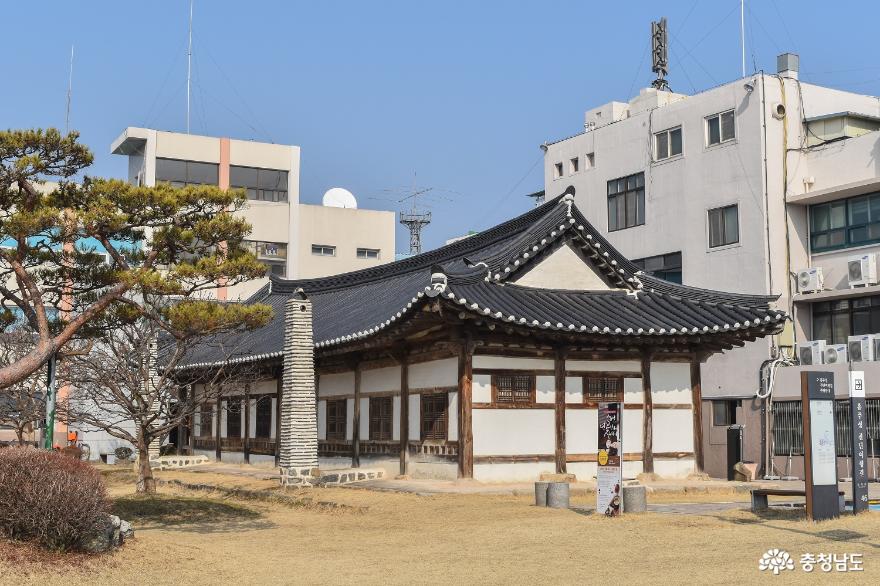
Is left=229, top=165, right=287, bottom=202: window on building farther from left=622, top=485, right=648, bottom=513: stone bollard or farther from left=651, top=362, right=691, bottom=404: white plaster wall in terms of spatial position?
left=622, top=485, right=648, bottom=513: stone bollard

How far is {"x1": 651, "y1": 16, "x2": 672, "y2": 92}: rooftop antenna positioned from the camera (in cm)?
4322

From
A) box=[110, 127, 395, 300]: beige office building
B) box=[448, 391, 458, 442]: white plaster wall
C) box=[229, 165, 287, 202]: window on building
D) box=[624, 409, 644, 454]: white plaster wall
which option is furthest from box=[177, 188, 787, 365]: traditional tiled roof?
box=[229, 165, 287, 202]: window on building

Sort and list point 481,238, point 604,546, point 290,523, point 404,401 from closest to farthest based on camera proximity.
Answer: point 604,546, point 290,523, point 404,401, point 481,238

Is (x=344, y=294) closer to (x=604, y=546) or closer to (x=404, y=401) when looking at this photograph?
(x=404, y=401)

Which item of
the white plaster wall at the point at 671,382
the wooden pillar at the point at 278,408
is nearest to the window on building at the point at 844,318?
the white plaster wall at the point at 671,382

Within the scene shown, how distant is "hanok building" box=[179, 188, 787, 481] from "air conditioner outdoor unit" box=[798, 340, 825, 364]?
7.07 meters

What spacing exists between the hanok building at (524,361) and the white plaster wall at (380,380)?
0.17 feet

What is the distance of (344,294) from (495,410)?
1384cm

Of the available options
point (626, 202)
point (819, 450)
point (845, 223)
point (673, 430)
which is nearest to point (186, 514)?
point (819, 450)

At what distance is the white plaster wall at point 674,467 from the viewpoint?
81.4ft

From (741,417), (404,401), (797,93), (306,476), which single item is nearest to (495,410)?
(404,401)

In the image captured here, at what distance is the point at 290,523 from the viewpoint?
18594mm

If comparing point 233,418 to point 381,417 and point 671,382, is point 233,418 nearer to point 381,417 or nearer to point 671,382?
point 381,417

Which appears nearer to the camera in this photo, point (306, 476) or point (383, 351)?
point (306, 476)
